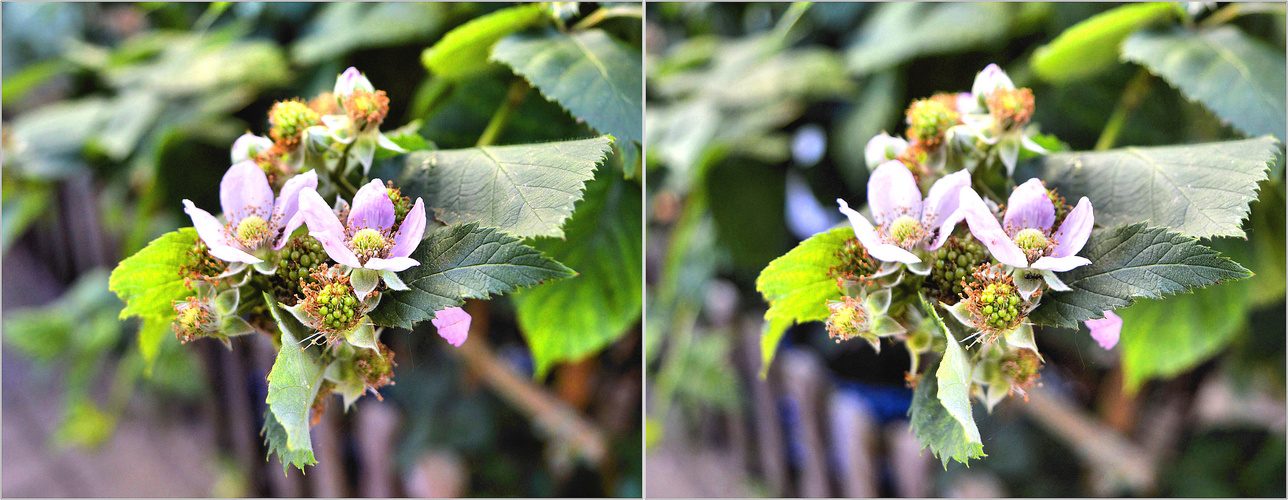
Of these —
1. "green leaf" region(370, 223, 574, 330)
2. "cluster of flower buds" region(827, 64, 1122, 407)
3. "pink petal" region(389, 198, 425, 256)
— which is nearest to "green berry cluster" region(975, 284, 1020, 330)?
"cluster of flower buds" region(827, 64, 1122, 407)

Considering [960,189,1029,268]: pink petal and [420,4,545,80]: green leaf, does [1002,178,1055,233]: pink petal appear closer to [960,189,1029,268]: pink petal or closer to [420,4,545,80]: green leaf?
[960,189,1029,268]: pink petal

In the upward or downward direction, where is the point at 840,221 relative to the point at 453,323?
downward

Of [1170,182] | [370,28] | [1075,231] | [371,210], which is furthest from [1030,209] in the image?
[370,28]

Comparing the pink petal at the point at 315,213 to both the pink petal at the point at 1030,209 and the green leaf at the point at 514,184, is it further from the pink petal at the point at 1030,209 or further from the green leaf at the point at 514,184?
the pink petal at the point at 1030,209

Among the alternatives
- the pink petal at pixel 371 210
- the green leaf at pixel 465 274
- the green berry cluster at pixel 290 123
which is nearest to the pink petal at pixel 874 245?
the green leaf at pixel 465 274

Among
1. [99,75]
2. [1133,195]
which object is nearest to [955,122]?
[1133,195]

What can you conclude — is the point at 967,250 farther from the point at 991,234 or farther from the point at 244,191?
the point at 244,191
